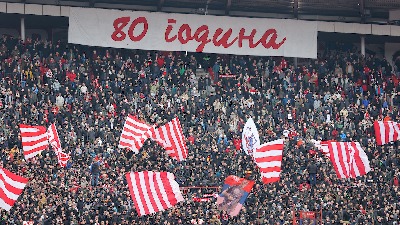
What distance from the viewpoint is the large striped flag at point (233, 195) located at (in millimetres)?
43500

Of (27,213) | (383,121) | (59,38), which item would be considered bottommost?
(27,213)

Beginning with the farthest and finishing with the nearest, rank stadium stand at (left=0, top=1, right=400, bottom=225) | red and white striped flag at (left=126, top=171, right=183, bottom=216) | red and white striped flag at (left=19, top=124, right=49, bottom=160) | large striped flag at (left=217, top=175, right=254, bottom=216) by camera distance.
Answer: stadium stand at (left=0, top=1, right=400, bottom=225)
red and white striped flag at (left=19, top=124, right=49, bottom=160)
large striped flag at (left=217, top=175, right=254, bottom=216)
red and white striped flag at (left=126, top=171, right=183, bottom=216)

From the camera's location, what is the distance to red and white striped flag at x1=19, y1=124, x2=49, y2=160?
43.9 meters

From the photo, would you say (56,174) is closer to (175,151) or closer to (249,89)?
(175,151)

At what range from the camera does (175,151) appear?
45.0 metres

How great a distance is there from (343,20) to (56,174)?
68.3 feet

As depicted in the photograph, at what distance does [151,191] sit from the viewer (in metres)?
40.9

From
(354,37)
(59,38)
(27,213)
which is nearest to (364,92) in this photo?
Answer: (354,37)

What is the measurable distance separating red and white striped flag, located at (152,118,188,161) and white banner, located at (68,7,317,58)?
15.3 metres

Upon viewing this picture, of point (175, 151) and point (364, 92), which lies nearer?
point (175, 151)

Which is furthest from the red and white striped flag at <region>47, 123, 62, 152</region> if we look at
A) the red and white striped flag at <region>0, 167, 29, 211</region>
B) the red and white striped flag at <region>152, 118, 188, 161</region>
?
the red and white striped flag at <region>0, 167, 29, 211</region>

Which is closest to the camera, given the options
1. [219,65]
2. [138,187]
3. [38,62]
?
[138,187]

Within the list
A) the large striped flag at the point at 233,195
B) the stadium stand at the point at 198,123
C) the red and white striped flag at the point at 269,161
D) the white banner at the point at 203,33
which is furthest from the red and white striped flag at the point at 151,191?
the white banner at the point at 203,33

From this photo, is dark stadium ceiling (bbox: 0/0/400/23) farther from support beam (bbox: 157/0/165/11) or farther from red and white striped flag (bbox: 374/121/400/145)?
red and white striped flag (bbox: 374/121/400/145)
